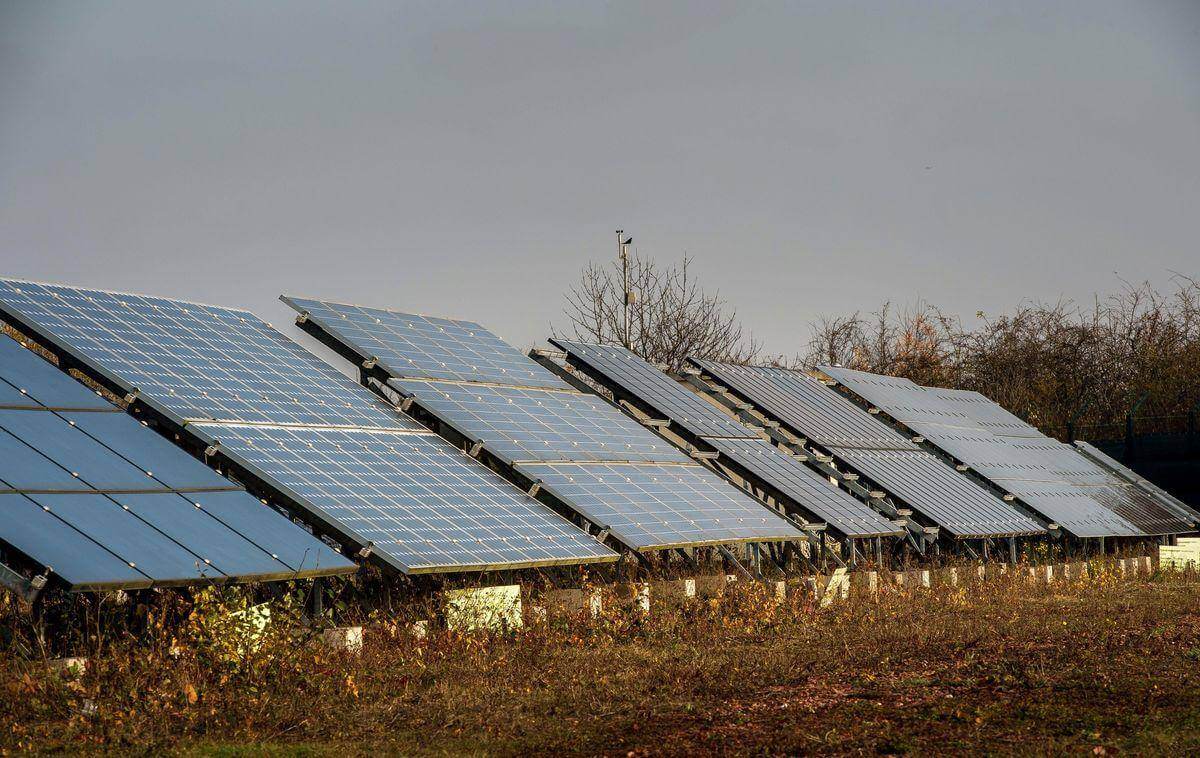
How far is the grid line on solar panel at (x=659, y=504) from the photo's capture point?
57.6ft

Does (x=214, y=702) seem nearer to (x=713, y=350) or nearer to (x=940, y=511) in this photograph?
(x=940, y=511)

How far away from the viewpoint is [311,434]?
53.4 ft

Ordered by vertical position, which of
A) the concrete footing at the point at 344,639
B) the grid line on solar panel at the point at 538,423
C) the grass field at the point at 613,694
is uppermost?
the grid line on solar panel at the point at 538,423

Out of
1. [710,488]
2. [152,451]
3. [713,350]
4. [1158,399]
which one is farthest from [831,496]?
[1158,399]

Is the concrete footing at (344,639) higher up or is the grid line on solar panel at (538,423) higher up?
the grid line on solar panel at (538,423)

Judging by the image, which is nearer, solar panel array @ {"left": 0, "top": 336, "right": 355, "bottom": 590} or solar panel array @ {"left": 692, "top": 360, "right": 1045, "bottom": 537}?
solar panel array @ {"left": 0, "top": 336, "right": 355, "bottom": 590}

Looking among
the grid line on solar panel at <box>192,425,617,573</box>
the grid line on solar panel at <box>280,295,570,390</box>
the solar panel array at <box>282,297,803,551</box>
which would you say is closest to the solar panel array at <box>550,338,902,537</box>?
the solar panel array at <box>282,297,803,551</box>

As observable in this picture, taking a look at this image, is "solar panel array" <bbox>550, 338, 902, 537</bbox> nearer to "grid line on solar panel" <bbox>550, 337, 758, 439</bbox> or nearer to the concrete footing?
"grid line on solar panel" <bbox>550, 337, 758, 439</bbox>

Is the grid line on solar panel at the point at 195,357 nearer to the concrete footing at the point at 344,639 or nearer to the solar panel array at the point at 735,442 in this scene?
the concrete footing at the point at 344,639

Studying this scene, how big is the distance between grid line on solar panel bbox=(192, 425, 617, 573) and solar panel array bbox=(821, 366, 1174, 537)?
16196 mm

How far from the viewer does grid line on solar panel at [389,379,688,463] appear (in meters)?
18.7

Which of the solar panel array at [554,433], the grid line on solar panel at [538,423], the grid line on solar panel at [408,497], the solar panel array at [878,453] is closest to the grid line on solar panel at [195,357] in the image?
the grid line on solar panel at [408,497]

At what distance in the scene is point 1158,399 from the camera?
180 ft

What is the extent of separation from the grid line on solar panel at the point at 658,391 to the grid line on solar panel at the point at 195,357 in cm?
641
